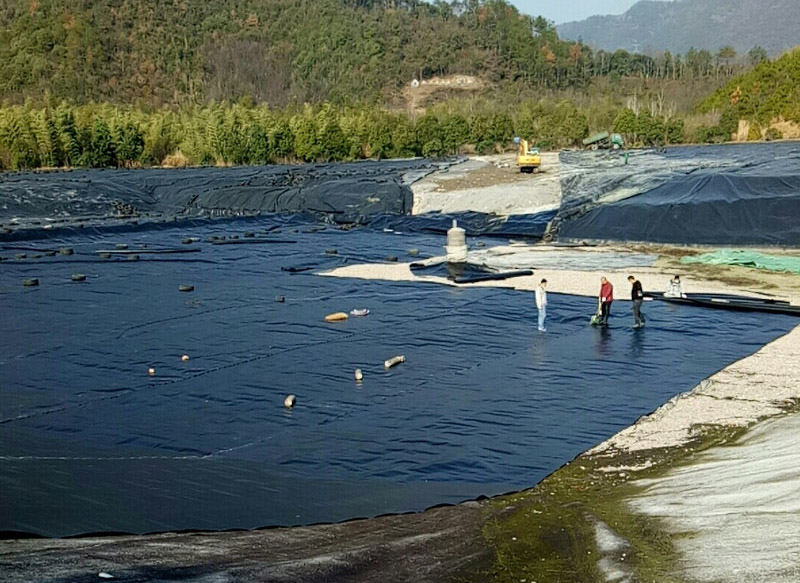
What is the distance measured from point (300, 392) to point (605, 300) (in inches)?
265

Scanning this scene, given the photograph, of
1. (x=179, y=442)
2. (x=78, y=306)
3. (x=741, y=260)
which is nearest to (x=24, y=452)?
(x=179, y=442)

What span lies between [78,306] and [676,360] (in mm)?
11815

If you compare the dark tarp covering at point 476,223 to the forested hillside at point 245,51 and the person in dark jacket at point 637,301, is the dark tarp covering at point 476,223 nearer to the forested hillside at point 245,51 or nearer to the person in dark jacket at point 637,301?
the person in dark jacket at point 637,301

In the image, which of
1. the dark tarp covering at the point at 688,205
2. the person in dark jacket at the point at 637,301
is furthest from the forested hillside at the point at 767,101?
the person in dark jacket at the point at 637,301

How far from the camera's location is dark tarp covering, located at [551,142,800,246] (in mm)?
28500

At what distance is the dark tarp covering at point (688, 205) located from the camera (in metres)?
28.5

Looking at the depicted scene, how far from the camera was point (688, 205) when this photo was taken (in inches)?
1188

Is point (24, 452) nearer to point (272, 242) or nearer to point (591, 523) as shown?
point (591, 523)

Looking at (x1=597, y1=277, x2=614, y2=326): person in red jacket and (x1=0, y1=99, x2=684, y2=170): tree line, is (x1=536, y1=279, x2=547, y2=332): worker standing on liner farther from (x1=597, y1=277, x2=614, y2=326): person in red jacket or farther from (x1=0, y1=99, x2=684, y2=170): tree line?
(x1=0, y1=99, x2=684, y2=170): tree line

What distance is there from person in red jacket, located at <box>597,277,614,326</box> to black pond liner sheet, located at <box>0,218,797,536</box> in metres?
0.43

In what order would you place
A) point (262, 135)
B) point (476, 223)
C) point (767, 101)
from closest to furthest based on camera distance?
point (476, 223)
point (262, 135)
point (767, 101)

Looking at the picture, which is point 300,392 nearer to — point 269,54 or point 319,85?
point 319,85

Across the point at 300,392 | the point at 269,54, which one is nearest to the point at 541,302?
the point at 300,392

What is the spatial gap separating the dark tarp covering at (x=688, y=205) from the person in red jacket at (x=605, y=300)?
40.2ft
